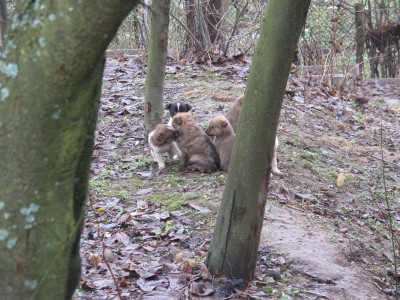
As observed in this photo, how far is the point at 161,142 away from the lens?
29.4 feet

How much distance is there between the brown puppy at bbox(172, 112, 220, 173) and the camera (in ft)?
29.0

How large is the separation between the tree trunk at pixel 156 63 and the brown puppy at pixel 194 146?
571 millimetres

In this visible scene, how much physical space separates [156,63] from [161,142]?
1.27 metres

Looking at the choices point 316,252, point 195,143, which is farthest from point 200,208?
point 195,143

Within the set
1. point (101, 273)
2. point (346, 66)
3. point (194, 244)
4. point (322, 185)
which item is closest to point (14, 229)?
point (101, 273)

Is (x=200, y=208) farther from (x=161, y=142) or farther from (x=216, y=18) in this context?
(x=216, y=18)

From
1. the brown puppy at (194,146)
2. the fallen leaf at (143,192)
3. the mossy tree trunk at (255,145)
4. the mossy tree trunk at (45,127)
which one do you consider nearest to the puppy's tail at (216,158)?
the brown puppy at (194,146)

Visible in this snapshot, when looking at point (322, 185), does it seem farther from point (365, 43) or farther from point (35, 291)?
point (365, 43)

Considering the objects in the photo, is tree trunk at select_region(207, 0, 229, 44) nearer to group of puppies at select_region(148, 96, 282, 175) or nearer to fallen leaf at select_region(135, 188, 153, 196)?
group of puppies at select_region(148, 96, 282, 175)

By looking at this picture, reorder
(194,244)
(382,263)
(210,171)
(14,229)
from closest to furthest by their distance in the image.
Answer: (14,229)
(194,244)
(382,263)
(210,171)

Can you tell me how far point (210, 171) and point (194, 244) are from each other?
251cm

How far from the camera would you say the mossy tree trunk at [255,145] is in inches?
A: 197

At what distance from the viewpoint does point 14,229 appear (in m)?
2.68

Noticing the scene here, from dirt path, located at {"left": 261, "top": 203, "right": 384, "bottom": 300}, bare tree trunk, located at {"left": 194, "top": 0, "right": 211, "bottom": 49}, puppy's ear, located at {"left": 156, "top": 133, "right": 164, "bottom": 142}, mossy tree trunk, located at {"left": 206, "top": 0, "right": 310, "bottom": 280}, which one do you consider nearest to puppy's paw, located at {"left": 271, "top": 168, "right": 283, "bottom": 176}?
dirt path, located at {"left": 261, "top": 203, "right": 384, "bottom": 300}
